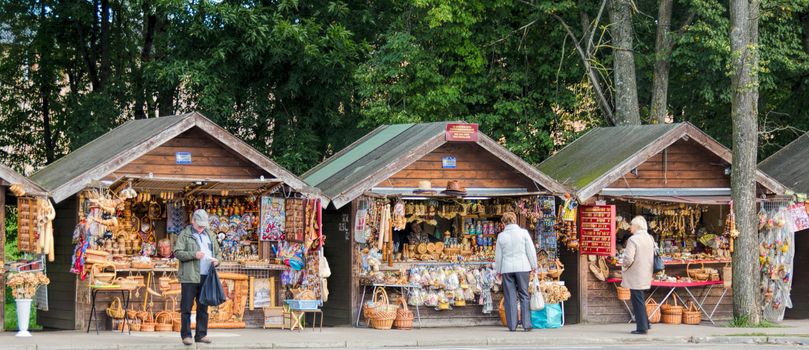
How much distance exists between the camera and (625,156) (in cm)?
2194

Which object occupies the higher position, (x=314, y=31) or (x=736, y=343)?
(x=314, y=31)

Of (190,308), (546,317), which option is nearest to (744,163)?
(546,317)

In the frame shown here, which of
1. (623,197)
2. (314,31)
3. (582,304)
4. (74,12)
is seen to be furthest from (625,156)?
(74,12)

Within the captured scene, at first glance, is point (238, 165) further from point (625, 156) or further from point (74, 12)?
point (74, 12)

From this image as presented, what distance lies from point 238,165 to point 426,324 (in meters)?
3.96

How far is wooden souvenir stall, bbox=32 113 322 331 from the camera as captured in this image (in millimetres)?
19031

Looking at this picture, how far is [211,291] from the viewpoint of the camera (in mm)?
16547

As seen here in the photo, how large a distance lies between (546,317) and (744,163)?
13.7ft

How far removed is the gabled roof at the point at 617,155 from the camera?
2162 centimetres

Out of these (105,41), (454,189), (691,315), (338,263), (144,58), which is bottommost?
(691,315)

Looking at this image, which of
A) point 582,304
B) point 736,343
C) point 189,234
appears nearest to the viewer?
point 189,234

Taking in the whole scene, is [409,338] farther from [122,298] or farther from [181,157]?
[181,157]

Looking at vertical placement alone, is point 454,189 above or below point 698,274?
above

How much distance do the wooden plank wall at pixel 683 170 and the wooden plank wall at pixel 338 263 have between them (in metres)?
5.00
